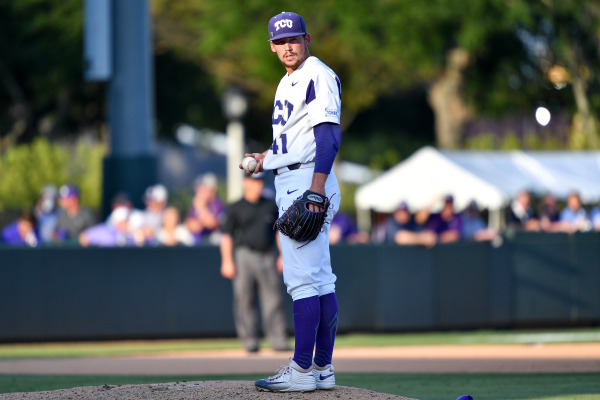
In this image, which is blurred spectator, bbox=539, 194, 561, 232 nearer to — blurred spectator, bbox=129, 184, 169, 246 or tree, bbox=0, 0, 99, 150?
blurred spectator, bbox=129, 184, 169, 246

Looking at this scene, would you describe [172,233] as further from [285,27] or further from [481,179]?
[285,27]

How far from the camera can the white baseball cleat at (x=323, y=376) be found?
637cm

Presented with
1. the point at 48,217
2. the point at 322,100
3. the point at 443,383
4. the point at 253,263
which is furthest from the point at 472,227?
the point at 322,100

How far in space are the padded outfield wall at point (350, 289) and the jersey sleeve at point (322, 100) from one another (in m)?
8.02

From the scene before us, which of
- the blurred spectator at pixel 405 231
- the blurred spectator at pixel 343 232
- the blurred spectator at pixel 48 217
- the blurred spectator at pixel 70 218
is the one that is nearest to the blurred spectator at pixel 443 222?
the blurred spectator at pixel 405 231

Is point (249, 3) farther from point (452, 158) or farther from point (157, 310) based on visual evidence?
point (157, 310)

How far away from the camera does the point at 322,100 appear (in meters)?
6.12

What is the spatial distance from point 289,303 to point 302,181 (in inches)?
321

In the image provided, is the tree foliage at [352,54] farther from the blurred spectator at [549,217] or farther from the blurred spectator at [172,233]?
the blurred spectator at [172,233]

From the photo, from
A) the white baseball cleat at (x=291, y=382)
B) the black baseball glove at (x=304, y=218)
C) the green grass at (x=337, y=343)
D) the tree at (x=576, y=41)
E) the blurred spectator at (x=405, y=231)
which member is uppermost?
the tree at (x=576, y=41)

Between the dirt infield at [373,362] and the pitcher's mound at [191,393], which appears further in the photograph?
the dirt infield at [373,362]

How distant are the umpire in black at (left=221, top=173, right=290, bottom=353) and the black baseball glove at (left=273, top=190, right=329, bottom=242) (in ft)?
19.6

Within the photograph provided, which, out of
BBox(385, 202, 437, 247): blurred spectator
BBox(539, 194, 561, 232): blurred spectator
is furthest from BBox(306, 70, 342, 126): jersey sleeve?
BBox(539, 194, 561, 232): blurred spectator

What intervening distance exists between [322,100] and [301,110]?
0.17m
